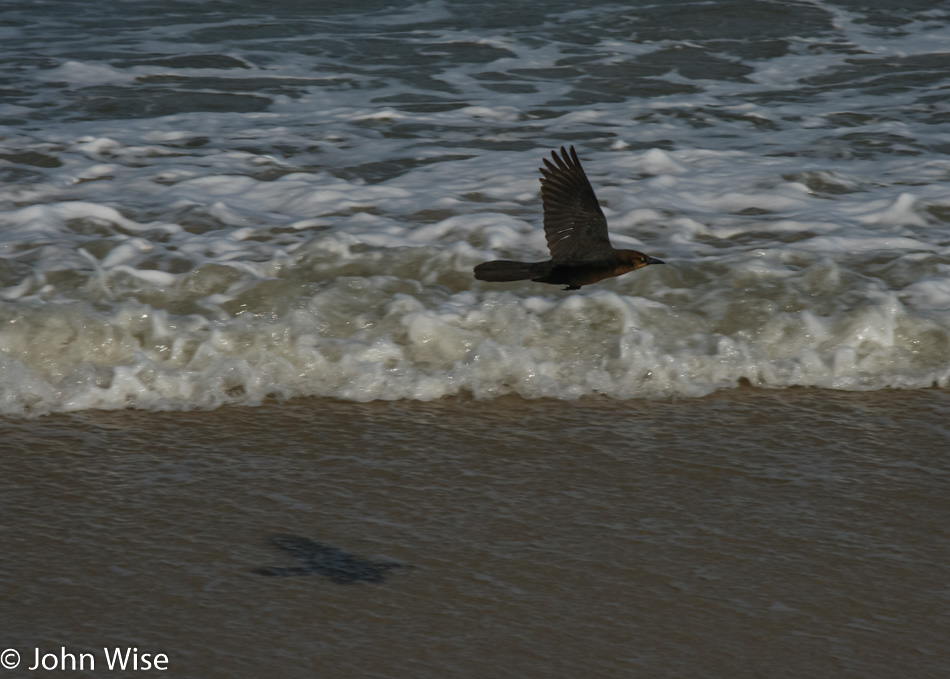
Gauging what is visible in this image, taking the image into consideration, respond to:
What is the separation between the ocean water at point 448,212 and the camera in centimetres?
423

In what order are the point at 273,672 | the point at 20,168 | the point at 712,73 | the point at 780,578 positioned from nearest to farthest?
the point at 273,672
the point at 780,578
the point at 20,168
the point at 712,73

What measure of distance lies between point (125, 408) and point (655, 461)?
5.88 feet

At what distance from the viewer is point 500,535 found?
122 inches

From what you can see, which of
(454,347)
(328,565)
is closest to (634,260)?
(328,565)

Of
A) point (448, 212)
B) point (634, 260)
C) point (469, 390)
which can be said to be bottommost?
point (469, 390)

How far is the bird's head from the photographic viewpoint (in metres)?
3.02

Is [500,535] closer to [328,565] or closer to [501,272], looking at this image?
[328,565]

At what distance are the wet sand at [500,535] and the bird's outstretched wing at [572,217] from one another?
2.37 feet

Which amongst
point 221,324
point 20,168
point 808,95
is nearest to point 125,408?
point 221,324

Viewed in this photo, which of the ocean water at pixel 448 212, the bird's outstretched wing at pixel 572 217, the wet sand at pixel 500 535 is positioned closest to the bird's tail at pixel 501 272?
the bird's outstretched wing at pixel 572 217

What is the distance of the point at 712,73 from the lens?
937 centimetres

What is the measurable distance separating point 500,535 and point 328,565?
1.57 ft

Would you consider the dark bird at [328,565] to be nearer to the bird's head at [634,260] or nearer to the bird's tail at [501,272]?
the bird's tail at [501,272]

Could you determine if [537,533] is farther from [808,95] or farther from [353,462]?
[808,95]
